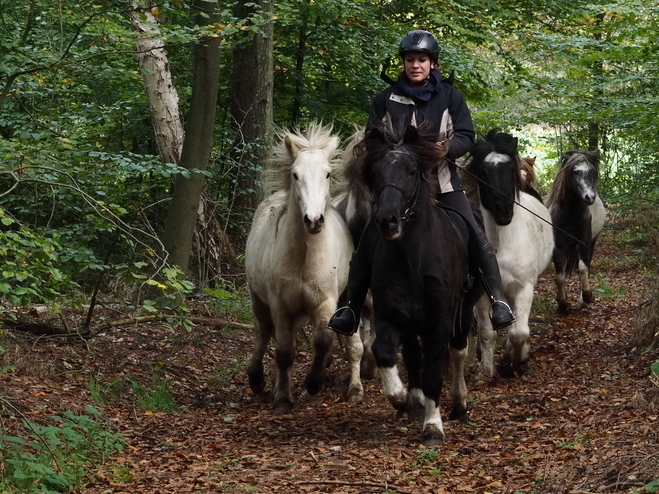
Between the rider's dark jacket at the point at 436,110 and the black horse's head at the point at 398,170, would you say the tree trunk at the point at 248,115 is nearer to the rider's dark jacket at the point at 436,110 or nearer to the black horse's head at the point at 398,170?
the rider's dark jacket at the point at 436,110

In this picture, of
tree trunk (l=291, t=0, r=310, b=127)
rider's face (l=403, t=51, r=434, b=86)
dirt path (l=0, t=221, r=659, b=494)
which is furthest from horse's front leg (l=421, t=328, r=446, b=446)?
tree trunk (l=291, t=0, r=310, b=127)

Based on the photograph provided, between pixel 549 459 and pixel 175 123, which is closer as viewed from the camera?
pixel 549 459

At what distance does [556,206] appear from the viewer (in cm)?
1362

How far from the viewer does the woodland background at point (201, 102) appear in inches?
340

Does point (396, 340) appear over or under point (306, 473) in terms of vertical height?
over

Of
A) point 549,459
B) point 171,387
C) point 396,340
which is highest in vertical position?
point 396,340

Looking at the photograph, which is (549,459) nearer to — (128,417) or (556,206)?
(128,417)

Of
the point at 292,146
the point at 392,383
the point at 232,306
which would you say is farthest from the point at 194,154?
the point at 392,383

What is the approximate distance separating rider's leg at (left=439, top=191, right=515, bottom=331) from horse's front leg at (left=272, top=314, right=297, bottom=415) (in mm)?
1826

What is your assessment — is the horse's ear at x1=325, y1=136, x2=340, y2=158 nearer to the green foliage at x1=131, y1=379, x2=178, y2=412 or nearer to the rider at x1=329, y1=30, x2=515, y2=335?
the rider at x1=329, y1=30, x2=515, y2=335

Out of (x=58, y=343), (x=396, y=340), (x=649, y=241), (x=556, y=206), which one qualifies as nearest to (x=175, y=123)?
(x=58, y=343)

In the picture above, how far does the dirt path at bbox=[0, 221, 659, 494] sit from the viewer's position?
531 centimetres

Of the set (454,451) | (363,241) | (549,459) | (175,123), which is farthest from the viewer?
(175,123)

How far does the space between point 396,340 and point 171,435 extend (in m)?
2.08
